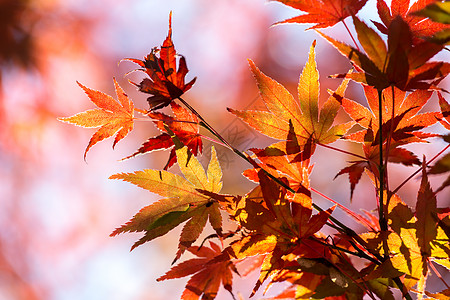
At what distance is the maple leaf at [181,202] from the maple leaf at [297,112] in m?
0.07

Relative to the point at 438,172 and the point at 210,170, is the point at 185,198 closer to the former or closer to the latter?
the point at 210,170

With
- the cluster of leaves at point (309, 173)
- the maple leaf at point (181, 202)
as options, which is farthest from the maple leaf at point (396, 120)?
the maple leaf at point (181, 202)

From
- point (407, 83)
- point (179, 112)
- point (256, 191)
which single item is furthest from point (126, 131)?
point (407, 83)

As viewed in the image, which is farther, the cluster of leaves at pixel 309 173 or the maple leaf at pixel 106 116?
the maple leaf at pixel 106 116

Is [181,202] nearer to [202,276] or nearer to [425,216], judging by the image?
[202,276]

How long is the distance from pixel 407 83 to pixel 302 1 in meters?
0.13

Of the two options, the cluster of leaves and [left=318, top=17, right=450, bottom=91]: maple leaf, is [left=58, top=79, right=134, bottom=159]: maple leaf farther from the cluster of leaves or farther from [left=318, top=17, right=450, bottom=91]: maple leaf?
[left=318, top=17, right=450, bottom=91]: maple leaf

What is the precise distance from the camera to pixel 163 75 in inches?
16.9

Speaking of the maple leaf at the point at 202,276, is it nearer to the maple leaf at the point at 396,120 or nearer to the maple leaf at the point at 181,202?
the maple leaf at the point at 181,202

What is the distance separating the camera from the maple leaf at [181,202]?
1.28ft

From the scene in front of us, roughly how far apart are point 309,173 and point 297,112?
0.06 meters

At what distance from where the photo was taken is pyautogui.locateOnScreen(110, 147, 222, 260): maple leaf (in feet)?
1.28

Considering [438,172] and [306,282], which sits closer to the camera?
[438,172]

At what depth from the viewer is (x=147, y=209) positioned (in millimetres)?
396
